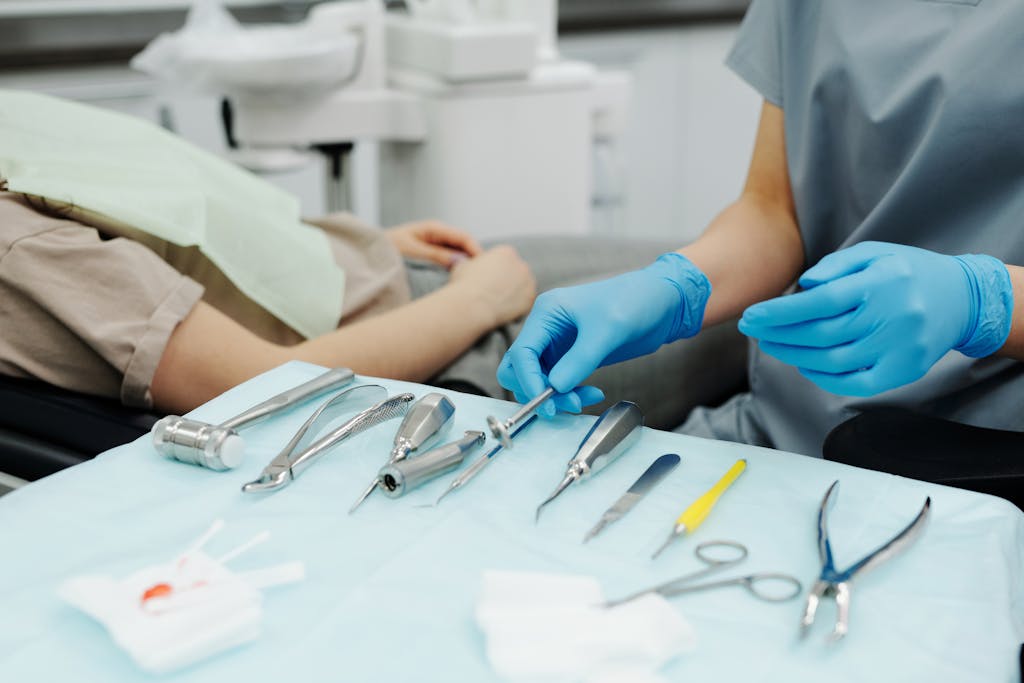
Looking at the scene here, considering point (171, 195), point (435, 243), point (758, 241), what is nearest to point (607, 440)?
point (758, 241)

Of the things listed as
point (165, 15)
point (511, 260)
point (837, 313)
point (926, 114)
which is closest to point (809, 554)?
point (837, 313)

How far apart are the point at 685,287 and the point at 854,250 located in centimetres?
19

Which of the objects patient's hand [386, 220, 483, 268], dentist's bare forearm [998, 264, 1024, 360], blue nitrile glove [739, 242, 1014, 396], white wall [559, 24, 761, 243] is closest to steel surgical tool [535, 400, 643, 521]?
blue nitrile glove [739, 242, 1014, 396]

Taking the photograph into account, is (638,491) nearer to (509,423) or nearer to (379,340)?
(509,423)

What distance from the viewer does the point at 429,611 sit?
1.70ft

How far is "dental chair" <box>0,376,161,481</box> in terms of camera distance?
91cm

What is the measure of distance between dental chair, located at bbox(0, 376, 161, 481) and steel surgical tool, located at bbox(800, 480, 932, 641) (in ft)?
1.96

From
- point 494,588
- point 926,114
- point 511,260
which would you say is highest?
Answer: point 926,114

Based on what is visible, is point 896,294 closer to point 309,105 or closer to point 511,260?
point 511,260

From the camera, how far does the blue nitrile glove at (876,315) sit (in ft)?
2.30

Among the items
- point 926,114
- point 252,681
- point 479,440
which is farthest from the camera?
point 926,114

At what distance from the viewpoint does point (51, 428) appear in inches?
36.7

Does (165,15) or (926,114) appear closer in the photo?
(926,114)

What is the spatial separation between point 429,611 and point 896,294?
15.4 inches
